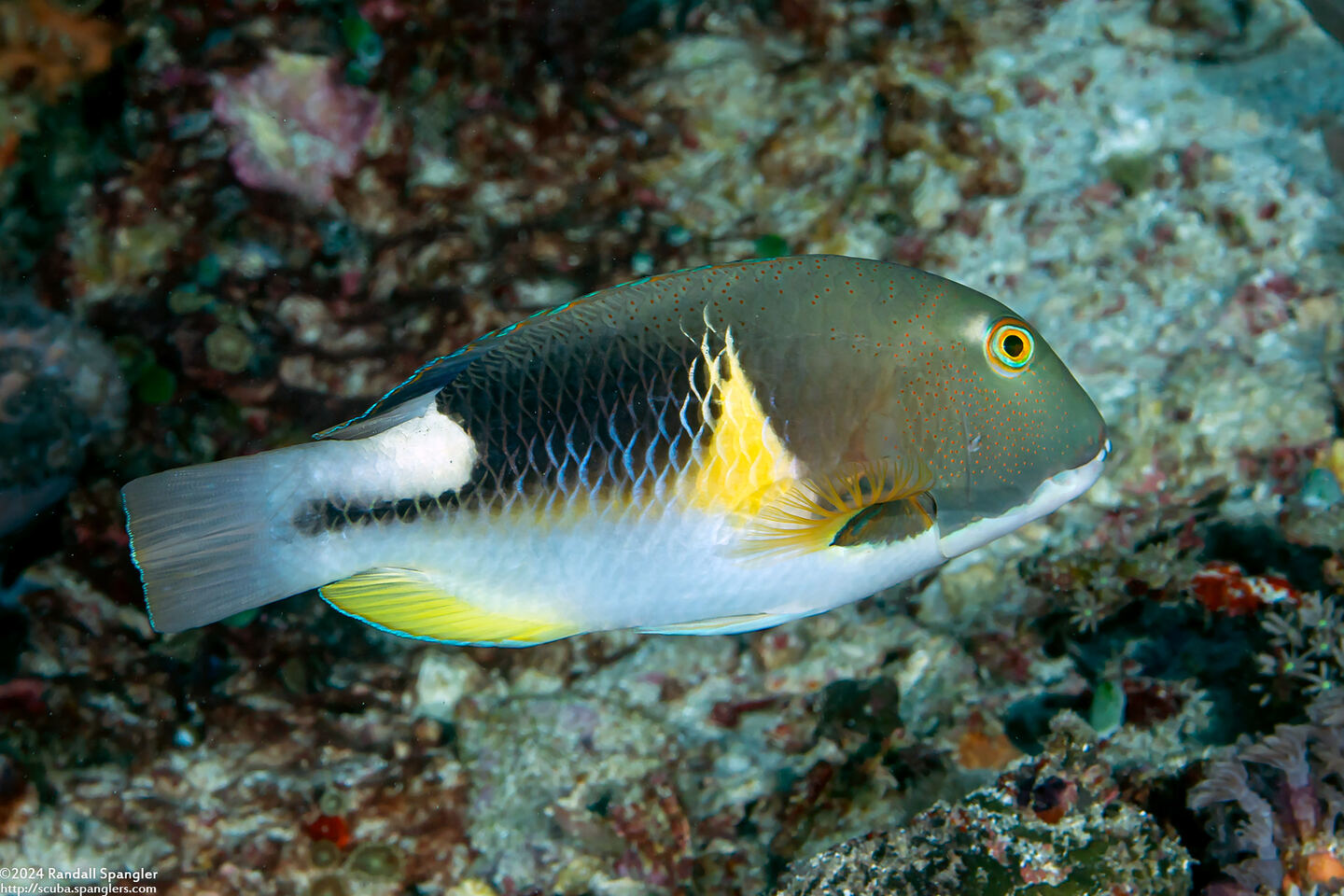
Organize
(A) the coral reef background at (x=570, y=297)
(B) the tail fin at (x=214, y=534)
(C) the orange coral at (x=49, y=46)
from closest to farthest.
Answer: (B) the tail fin at (x=214, y=534)
(A) the coral reef background at (x=570, y=297)
(C) the orange coral at (x=49, y=46)

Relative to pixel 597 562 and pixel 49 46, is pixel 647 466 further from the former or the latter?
pixel 49 46

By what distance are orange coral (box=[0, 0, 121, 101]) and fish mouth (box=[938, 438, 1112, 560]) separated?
15.9ft

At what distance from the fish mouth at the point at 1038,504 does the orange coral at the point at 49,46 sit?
485cm

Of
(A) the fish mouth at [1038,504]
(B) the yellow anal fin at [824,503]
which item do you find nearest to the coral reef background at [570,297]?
(A) the fish mouth at [1038,504]

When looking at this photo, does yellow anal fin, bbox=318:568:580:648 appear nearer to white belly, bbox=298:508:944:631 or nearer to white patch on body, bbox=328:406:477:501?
white belly, bbox=298:508:944:631

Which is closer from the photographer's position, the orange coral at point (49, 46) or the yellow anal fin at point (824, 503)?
the yellow anal fin at point (824, 503)

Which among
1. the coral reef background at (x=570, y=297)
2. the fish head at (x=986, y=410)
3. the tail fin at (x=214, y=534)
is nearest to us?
the tail fin at (x=214, y=534)

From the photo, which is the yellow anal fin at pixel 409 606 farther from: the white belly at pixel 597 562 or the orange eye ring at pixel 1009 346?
the orange eye ring at pixel 1009 346

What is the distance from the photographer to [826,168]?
370 cm

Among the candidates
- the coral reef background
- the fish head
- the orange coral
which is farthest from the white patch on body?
the orange coral

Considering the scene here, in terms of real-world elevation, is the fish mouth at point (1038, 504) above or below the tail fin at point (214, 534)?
below

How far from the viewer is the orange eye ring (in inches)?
78.6

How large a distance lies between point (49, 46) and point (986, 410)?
510 centimetres

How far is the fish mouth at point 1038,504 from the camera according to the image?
2.06 metres
